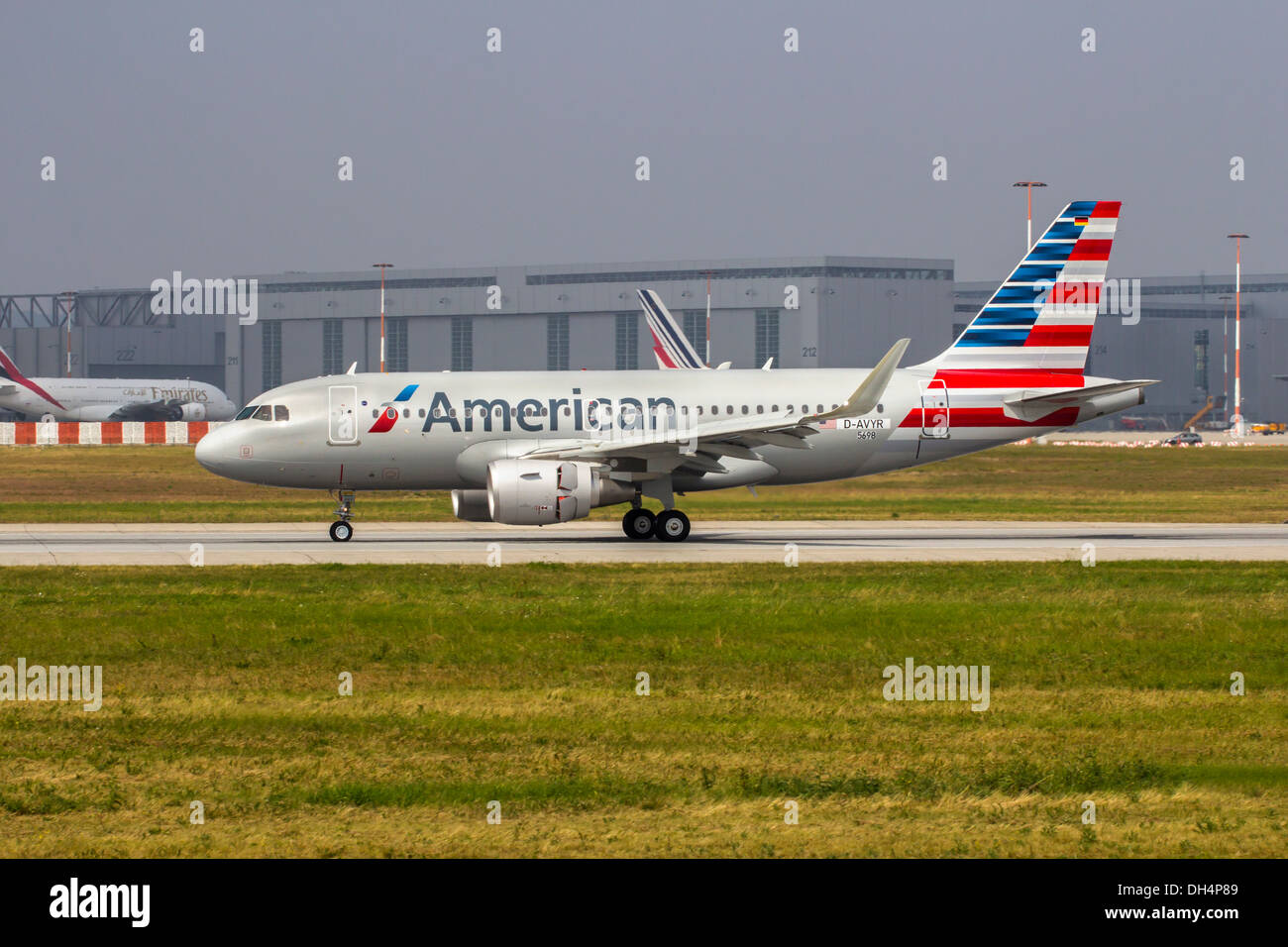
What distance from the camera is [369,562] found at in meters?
27.8

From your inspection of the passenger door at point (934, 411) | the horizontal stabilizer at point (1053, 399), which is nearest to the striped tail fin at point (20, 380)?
the passenger door at point (934, 411)

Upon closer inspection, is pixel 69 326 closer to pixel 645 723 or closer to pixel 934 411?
pixel 934 411

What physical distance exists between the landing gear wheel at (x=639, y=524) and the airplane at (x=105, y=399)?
339ft

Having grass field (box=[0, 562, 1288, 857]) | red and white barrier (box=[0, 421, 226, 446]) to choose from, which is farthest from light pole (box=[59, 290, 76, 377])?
grass field (box=[0, 562, 1288, 857])

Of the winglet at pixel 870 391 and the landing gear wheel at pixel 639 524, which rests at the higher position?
the winglet at pixel 870 391

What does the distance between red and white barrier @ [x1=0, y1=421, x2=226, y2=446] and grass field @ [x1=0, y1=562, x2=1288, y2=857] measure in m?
62.0

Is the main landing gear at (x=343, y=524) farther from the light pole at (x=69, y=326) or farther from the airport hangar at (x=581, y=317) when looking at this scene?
the light pole at (x=69, y=326)

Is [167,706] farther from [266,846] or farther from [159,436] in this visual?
[159,436]

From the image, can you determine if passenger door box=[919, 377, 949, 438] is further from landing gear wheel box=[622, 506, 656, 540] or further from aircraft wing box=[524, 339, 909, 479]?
landing gear wheel box=[622, 506, 656, 540]

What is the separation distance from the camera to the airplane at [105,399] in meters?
126

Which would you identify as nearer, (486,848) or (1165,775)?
(486,848)
